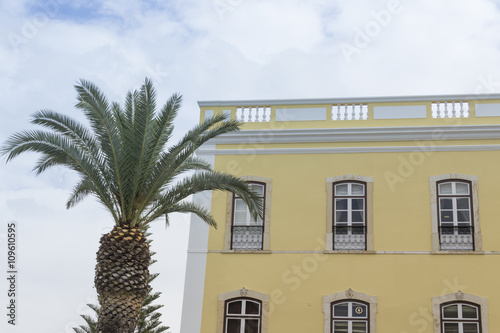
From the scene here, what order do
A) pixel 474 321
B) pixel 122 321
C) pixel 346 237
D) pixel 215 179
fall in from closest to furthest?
pixel 122 321
pixel 215 179
pixel 474 321
pixel 346 237

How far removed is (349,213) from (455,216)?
2.60 m

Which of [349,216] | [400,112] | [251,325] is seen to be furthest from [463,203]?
[251,325]

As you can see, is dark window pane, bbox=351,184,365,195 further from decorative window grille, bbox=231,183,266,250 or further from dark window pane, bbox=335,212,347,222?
decorative window grille, bbox=231,183,266,250

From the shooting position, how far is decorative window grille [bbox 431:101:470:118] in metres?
18.4

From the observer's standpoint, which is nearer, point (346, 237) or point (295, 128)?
point (346, 237)

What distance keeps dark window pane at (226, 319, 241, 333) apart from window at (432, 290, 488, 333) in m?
4.70

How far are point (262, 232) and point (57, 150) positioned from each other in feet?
19.9

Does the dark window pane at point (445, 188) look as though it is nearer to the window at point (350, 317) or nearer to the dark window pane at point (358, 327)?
the window at point (350, 317)

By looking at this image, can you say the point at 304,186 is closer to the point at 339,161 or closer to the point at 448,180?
the point at 339,161

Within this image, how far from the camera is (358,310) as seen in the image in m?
16.9

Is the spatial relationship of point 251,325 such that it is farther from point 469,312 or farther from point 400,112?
point 400,112

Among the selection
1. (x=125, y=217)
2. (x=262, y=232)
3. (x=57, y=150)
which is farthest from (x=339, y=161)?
(x=57, y=150)

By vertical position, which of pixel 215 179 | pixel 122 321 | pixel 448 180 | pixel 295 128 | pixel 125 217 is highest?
pixel 295 128

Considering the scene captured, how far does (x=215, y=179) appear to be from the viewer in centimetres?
1479
